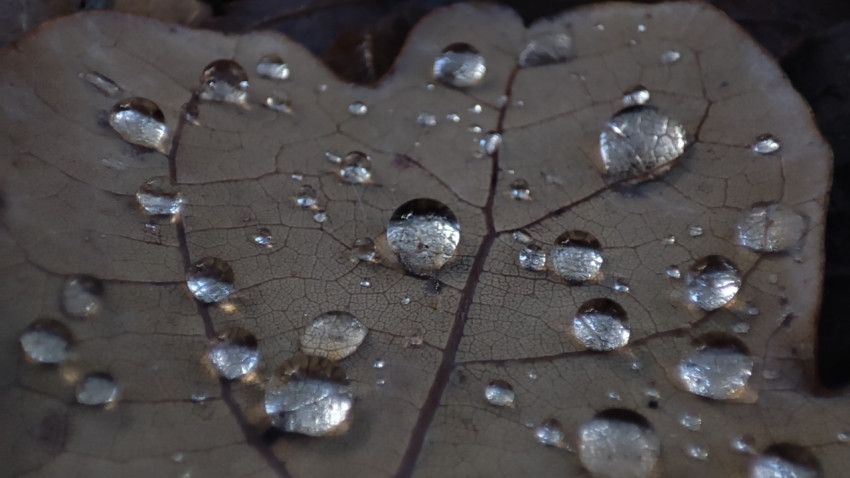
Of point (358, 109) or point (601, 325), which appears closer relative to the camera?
point (601, 325)

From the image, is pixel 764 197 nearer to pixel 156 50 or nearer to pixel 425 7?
pixel 425 7

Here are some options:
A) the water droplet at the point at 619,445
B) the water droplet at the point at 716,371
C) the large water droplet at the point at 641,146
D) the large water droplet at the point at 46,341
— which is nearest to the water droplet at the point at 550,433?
the water droplet at the point at 619,445

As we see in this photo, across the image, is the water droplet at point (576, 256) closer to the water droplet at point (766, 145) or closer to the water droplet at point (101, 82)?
the water droplet at point (766, 145)

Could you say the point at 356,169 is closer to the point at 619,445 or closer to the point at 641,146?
the point at 641,146

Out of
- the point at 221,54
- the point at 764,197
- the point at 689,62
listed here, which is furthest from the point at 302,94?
the point at 764,197

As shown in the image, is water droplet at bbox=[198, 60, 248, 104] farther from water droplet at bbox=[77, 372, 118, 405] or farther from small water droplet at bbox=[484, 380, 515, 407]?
small water droplet at bbox=[484, 380, 515, 407]

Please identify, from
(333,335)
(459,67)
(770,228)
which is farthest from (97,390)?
(770,228)

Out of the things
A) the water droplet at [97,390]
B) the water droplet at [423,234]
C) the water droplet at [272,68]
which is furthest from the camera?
the water droplet at [272,68]
